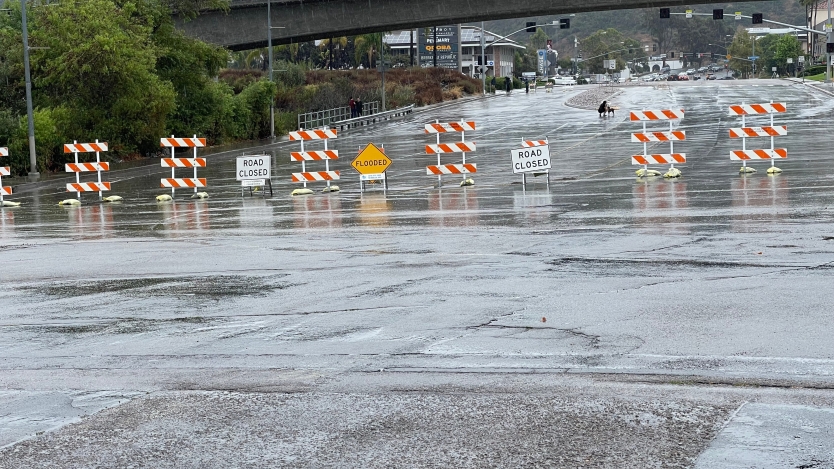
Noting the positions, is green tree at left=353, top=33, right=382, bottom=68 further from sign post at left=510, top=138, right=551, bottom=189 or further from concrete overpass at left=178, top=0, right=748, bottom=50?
sign post at left=510, top=138, right=551, bottom=189

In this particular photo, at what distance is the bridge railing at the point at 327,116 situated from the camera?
6881 centimetres

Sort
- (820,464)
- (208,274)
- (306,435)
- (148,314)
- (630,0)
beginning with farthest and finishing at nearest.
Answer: (630,0), (208,274), (148,314), (306,435), (820,464)

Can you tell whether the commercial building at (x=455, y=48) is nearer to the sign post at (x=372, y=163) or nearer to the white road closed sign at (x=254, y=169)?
the white road closed sign at (x=254, y=169)

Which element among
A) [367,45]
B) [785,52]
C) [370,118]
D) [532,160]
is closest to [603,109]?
[370,118]

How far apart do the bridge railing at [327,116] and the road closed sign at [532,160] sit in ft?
131

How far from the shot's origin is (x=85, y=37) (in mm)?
44656

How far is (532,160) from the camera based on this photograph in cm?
2692

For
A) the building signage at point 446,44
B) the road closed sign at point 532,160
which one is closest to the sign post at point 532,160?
the road closed sign at point 532,160

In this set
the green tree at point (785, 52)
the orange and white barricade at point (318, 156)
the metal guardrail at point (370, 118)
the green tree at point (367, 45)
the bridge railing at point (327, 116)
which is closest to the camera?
the orange and white barricade at point (318, 156)

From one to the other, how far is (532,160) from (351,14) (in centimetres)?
3852

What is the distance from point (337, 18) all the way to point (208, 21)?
24.0ft

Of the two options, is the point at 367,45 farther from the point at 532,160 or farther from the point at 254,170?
the point at 532,160

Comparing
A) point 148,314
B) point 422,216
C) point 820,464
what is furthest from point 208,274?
point 820,464

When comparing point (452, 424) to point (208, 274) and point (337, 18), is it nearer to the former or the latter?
point (208, 274)
